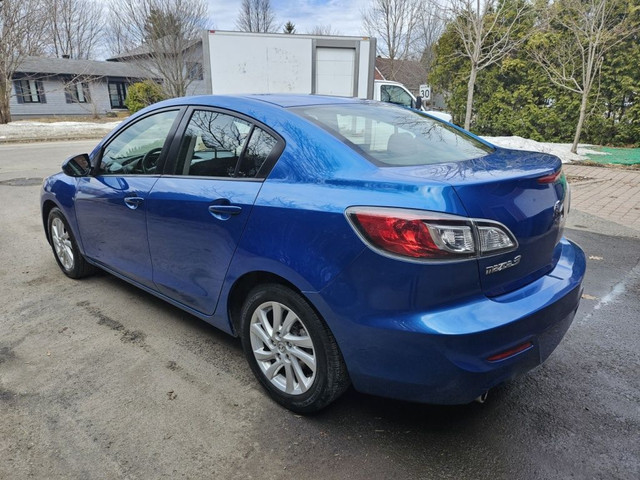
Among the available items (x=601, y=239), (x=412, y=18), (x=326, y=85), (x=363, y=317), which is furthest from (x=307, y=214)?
(x=412, y=18)

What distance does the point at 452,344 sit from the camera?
1833 mm

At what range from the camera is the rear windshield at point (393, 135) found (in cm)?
241

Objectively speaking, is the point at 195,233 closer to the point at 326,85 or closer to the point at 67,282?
the point at 67,282

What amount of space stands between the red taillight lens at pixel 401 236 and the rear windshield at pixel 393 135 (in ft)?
1.44

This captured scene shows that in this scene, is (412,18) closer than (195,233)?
No

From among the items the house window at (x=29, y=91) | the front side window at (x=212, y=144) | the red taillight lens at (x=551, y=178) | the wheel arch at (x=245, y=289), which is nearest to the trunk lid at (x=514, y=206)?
the red taillight lens at (x=551, y=178)

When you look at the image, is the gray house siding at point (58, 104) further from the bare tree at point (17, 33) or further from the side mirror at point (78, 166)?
the side mirror at point (78, 166)

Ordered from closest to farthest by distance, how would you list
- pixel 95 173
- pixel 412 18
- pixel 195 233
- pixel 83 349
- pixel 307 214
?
pixel 307 214, pixel 195 233, pixel 83 349, pixel 95 173, pixel 412 18

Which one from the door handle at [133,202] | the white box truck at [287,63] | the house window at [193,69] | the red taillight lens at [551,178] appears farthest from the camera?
the house window at [193,69]

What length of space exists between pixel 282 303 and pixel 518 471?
1.28m

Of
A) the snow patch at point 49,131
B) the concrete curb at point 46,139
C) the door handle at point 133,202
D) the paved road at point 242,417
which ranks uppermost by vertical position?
the door handle at point 133,202

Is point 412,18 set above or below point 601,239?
above

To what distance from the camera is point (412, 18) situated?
92.6ft

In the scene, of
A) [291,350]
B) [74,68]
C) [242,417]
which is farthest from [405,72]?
[242,417]
